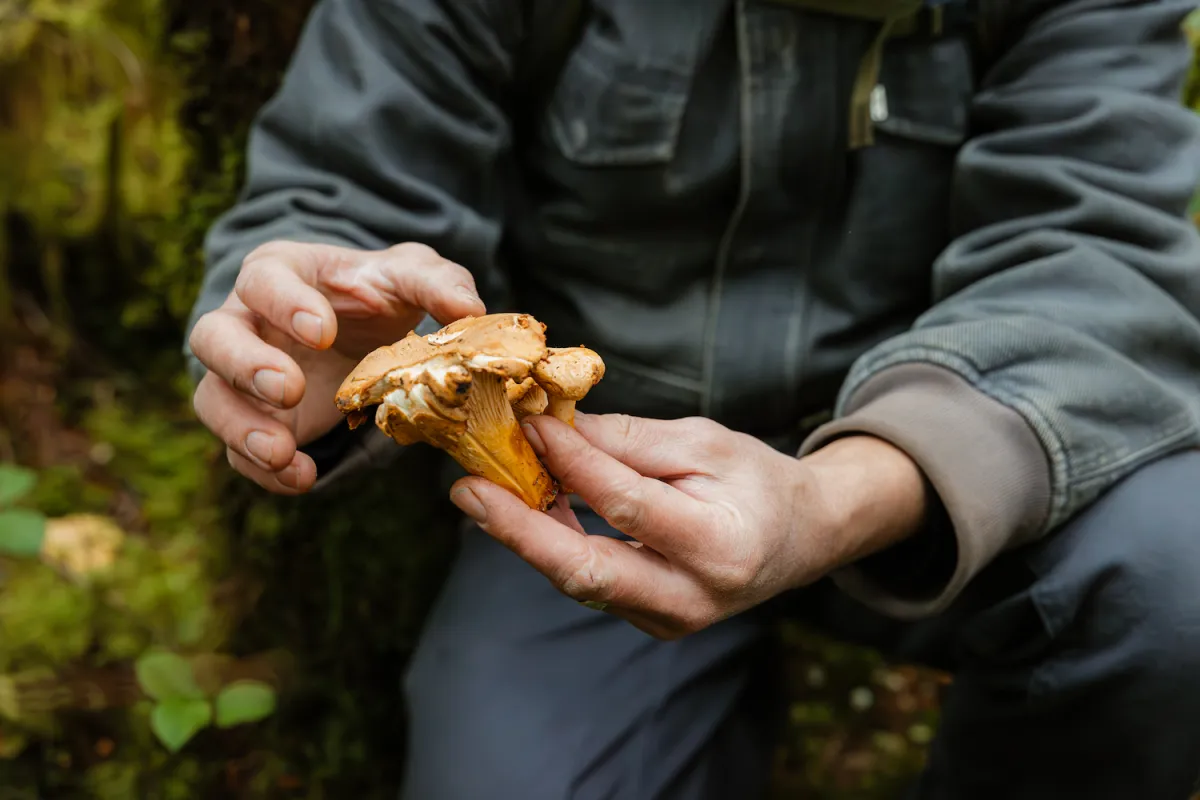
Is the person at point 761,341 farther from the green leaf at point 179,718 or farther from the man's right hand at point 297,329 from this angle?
the green leaf at point 179,718

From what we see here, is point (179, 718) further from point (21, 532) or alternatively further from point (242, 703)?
point (21, 532)

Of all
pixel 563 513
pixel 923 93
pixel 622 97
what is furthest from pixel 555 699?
pixel 923 93

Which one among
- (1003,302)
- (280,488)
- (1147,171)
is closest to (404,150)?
(280,488)

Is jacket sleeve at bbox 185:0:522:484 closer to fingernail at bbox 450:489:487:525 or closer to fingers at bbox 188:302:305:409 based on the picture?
fingers at bbox 188:302:305:409

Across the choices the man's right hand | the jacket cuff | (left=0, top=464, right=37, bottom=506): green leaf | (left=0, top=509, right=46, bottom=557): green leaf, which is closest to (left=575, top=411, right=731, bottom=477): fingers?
the man's right hand

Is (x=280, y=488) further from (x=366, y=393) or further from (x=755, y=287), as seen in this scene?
(x=755, y=287)
